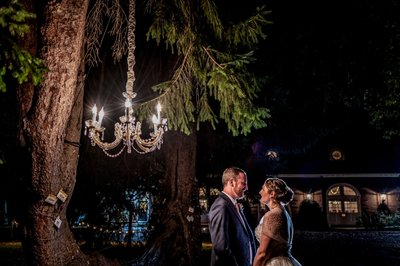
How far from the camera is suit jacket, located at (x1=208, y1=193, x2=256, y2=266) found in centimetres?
409

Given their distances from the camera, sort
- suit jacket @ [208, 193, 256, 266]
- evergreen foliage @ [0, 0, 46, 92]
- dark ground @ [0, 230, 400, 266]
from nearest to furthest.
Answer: evergreen foliage @ [0, 0, 46, 92]
suit jacket @ [208, 193, 256, 266]
dark ground @ [0, 230, 400, 266]

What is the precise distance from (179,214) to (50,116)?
5.38 m

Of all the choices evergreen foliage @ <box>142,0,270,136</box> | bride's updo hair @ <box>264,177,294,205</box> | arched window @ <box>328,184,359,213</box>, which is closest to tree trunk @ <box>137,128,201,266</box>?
evergreen foliage @ <box>142,0,270,136</box>

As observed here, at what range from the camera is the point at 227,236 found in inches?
163

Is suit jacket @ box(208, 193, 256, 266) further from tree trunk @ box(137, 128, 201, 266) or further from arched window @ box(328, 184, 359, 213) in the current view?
arched window @ box(328, 184, 359, 213)

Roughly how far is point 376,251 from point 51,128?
14.7 meters

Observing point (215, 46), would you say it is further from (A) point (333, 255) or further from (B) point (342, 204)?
(B) point (342, 204)

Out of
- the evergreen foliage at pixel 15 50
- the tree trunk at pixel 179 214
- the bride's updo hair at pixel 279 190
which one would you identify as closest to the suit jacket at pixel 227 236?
the bride's updo hair at pixel 279 190

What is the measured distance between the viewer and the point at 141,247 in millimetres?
16844

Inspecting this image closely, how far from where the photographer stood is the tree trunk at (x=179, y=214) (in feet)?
→ 31.5

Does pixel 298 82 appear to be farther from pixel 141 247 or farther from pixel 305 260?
pixel 141 247

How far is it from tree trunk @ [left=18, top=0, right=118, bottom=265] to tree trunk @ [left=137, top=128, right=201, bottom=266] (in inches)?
167

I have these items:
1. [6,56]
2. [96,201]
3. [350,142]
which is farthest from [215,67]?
[350,142]

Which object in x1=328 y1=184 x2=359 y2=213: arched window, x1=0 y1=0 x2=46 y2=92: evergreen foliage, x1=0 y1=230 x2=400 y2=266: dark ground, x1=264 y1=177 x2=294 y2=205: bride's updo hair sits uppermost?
x1=0 y1=0 x2=46 y2=92: evergreen foliage
